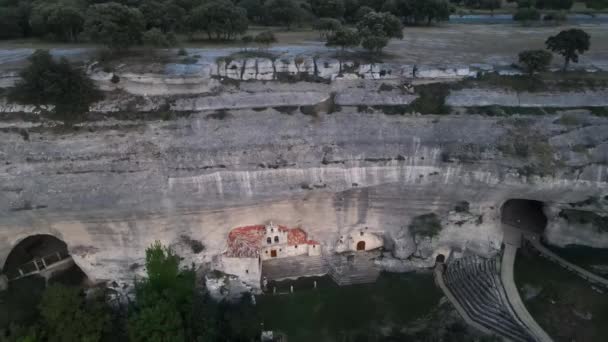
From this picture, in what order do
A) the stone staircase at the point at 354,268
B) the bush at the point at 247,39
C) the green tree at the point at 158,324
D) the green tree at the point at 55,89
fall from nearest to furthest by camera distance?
the green tree at the point at 158,324
the green tree at the point at 55,89
the stone staircase at the point at 354,268
the bush at the point at 247,39

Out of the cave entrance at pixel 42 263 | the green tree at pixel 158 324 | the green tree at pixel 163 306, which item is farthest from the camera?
the cave entrance at pixel 42 263

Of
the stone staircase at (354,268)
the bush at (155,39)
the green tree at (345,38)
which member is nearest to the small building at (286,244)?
the stone staircase at (354,268)

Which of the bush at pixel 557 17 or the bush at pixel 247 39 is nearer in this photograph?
the bush at pixel 247 39

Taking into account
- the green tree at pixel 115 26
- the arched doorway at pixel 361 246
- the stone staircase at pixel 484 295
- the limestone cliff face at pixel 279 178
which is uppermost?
the green tree at pixel 115 26

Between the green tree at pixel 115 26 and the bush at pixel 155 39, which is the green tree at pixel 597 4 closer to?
the bush at pixel 155 39

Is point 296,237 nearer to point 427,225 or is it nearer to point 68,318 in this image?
point 427,225

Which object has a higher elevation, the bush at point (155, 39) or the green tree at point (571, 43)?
the bush at point (155, 39)

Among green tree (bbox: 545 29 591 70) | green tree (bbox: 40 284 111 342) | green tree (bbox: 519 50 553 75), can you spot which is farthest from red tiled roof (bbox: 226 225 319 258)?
green tree (bbox: 545 29 591 70)
